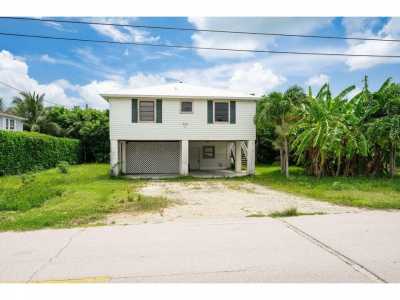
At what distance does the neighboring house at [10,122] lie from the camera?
91.8 ft

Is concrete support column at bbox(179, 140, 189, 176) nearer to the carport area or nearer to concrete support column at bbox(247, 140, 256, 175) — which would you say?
the carport area

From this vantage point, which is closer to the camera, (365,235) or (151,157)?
(365,235)

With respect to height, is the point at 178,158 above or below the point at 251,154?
below

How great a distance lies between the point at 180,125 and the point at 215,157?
21.7 ft

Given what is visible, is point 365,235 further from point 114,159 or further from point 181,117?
point 114,159

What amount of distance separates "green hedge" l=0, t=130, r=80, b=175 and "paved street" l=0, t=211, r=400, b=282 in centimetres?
→ 1185

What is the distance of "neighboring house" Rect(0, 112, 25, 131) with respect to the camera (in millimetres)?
27994

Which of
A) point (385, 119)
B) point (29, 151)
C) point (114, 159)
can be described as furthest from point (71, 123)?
point (385, 119)

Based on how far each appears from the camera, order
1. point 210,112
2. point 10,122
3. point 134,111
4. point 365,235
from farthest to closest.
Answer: point 10,122 < point 210,112 < point 134,111 < point 365,235

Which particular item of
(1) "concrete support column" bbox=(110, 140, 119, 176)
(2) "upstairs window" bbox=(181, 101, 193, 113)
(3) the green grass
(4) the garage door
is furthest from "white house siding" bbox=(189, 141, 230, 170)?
(3) the green grass

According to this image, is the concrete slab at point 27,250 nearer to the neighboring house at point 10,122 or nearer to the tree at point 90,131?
the tree at point 90,131

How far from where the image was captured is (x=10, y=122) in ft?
97.6
